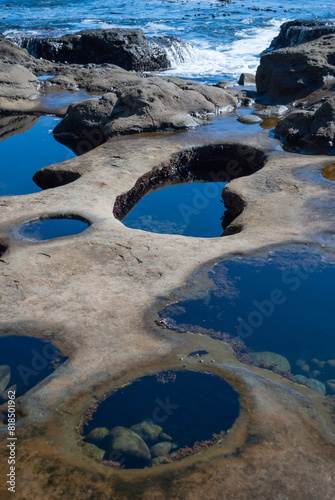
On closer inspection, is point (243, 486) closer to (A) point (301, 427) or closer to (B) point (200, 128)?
(A) point (301, 427)

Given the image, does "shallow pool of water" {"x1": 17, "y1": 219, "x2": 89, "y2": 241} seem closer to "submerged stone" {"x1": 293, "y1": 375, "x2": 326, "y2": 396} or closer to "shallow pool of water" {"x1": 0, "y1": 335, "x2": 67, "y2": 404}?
"shallow pool of water" {"x1": 0, "y1": 335, "x2": 67, "y2": 404}

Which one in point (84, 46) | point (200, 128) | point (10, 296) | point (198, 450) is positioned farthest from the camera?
point (84, 46)

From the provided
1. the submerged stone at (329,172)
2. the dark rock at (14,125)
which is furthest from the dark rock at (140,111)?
the submerged stone at (329,172)

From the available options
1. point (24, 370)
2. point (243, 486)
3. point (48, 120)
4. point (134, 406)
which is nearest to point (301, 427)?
point (243, 486)

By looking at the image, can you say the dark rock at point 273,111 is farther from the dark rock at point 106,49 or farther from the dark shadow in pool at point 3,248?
the dark rock at point 106,49

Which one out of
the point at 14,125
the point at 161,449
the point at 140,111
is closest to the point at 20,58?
the point at 14,125

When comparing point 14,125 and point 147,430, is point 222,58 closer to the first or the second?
point 14,125

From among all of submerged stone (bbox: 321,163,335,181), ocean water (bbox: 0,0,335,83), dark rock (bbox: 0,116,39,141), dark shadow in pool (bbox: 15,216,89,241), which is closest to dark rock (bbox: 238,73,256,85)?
ocean water (bbox: 0,0,335,83)
